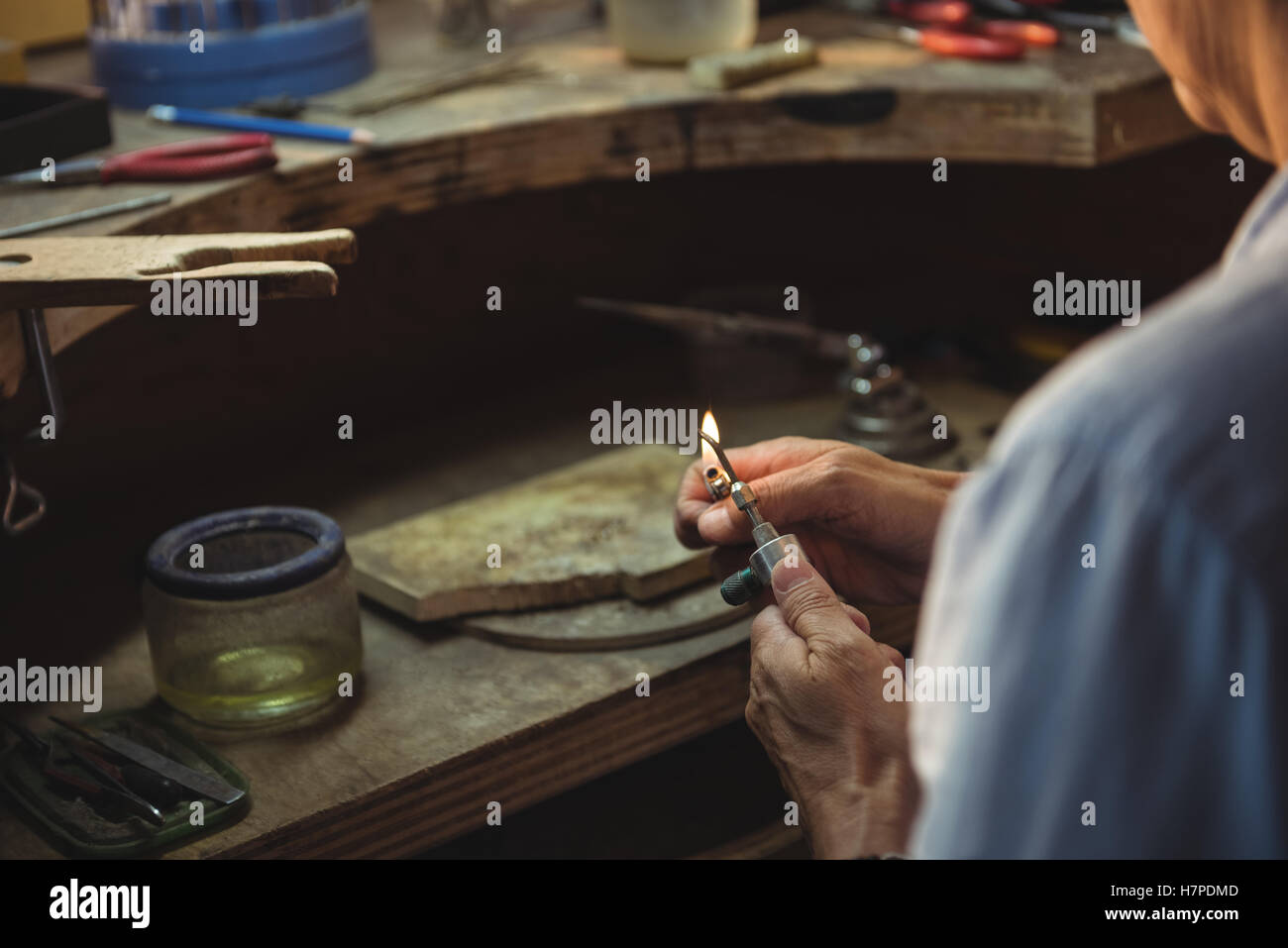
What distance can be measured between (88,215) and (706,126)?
0.73 m

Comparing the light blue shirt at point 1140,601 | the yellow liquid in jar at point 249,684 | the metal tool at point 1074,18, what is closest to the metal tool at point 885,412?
the metal tool at point 1074,18

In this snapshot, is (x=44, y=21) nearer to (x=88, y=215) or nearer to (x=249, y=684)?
(x=88, y=215)

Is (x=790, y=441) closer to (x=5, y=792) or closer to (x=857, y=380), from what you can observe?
(x=857, y=380)

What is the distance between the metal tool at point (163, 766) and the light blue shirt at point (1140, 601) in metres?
0.72

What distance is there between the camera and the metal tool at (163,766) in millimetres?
1102

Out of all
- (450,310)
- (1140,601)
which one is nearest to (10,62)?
(450,310)

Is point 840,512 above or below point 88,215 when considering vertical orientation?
below

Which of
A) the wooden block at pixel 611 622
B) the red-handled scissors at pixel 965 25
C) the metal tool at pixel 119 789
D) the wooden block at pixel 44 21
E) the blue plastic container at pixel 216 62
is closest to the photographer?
the metal tool at pixel 119 789

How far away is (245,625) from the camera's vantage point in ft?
3.96

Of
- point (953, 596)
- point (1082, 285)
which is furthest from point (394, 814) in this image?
point (1082, 285)

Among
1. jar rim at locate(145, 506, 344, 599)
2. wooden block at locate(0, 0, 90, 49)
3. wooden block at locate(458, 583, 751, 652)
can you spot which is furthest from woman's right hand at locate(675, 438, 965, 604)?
wooden block at locate(0, 0, 90, 49)

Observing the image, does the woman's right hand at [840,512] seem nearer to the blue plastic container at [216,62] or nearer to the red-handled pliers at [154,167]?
the red-handled pliers at [154,167]

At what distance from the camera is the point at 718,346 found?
6.26 ft

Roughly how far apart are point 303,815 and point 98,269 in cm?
44
